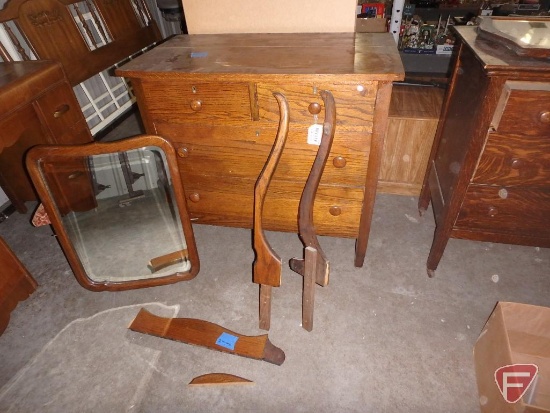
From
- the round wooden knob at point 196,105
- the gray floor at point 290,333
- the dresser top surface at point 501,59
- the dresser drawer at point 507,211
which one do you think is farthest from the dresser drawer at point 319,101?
the gray floor at point 290,333

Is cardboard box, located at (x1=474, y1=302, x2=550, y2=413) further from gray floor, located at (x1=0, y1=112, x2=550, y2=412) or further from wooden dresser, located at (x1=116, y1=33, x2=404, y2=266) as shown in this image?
wooden dresser, located at (x1=116, y1=33, x2=404, y2=266)

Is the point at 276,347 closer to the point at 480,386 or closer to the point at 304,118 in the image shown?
the point at 480,386

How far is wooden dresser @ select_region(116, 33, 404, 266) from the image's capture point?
1.33 m

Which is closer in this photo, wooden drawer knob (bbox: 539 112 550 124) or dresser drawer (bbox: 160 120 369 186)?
wooden drawer knob (bbox: 539 112 550 124)

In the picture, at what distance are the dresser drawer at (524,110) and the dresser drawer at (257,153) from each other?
1.64 feet

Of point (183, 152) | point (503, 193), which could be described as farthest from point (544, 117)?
point (183, 152)

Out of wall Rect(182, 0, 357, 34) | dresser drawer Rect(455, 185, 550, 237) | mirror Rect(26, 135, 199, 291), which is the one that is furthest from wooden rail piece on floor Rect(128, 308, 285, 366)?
wall Rect(182, 0, 357, 34)

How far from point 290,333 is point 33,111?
1703 millimetres

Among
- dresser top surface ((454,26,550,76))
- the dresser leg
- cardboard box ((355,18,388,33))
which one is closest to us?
dresser top surface ((454,26,550,76))

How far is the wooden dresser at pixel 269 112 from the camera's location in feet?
4.36

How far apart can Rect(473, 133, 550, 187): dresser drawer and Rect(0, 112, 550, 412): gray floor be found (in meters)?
0.68

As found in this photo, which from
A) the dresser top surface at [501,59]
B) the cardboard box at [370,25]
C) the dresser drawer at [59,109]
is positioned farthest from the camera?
the cardboard box at [370,25]

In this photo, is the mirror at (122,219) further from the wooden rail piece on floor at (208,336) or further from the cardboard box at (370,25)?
the cardboard box at (370,25)

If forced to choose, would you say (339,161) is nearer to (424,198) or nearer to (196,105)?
(196,105)
